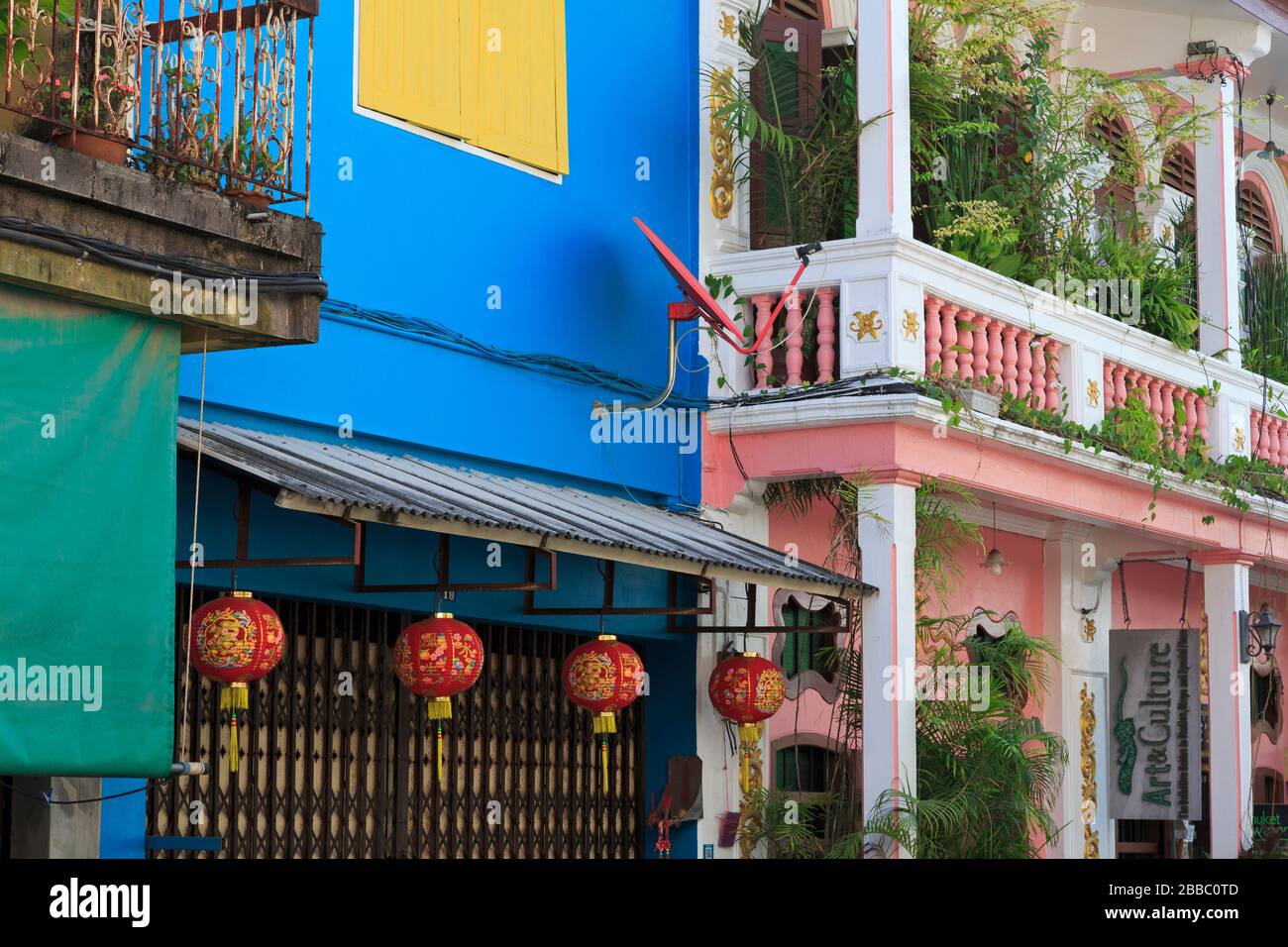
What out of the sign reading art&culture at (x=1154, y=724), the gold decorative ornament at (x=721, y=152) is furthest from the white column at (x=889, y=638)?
the sign reading art&culture at (x=1154, y=724)

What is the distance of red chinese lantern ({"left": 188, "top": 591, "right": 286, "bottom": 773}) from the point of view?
8.32m

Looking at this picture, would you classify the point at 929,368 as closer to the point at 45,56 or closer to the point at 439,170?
the point at 439,170

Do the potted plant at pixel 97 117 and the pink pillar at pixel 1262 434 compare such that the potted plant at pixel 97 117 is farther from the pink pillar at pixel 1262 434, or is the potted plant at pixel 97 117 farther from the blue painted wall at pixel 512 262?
the pink pillar at pixel 1262 434

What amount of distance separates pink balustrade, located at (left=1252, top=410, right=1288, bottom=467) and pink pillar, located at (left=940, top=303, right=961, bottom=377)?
4270 mm

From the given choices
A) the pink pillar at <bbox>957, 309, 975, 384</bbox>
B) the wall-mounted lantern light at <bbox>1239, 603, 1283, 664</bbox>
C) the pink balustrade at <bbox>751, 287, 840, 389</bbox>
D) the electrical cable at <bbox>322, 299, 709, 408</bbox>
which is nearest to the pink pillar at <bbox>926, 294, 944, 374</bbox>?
the pink pillar at <bbox>957, 309, 975, 384</bbox>

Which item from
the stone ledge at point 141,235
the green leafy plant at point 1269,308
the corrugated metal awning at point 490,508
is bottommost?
the corrugated metal awning at point 490,508

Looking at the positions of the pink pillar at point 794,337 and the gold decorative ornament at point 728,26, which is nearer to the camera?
the pink pillar at point 794,337

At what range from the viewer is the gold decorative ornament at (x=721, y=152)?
496 inches

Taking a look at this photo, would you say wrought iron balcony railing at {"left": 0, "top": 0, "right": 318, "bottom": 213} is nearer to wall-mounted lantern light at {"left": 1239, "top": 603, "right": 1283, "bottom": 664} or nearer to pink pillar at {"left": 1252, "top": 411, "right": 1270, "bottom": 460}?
wall-mounted lantern light at {"left": 1239, "top": 603, "right": 1283, "bottom": 664}

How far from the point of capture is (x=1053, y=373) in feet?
44.1

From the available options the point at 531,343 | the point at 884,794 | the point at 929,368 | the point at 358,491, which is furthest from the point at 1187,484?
the point at 358,491

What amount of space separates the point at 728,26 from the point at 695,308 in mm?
2204

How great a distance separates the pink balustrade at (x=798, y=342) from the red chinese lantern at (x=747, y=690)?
5.74ft
